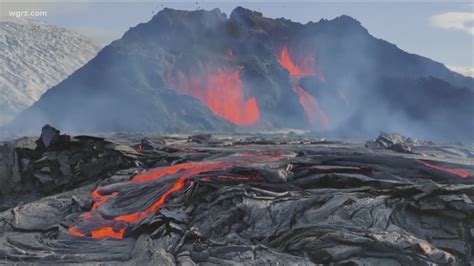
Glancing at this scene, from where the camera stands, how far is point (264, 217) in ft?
32.7

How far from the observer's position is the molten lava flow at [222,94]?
68.4 metres

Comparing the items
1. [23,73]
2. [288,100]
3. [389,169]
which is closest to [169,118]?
[288,100]

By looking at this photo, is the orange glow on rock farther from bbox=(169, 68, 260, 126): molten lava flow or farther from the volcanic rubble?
bbox=(169, 68, 260, 126): molten lava flow

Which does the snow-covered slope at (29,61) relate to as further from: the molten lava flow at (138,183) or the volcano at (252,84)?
the molten lava flow at (138,183)

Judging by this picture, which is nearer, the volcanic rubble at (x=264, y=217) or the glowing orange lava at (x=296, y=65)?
the volcanic rubble at (x=264, y=217)

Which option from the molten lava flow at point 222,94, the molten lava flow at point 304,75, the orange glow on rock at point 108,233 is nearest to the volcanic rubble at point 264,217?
the orange glow on rock at point 108,233

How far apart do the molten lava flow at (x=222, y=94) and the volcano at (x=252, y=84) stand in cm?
18

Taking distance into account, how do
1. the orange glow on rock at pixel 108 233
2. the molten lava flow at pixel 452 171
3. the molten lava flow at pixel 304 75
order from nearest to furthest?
1. the orange glow on rock at pixel 108 233
2. the molten lava flow at pixel 452 171
3. the molten lava flow at pixel 304 75

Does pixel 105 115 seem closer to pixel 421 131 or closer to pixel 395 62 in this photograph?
pixel 421 131

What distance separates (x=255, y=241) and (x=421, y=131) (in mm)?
55975

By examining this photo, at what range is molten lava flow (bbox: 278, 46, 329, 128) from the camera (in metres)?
73.8

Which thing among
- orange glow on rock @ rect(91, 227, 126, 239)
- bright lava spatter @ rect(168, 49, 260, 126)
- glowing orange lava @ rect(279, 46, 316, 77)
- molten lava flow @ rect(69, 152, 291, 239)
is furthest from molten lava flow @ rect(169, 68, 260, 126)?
orange glow on rock @ rect(91, 227, 126, 239)

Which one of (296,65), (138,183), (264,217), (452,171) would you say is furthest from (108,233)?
(296,65)

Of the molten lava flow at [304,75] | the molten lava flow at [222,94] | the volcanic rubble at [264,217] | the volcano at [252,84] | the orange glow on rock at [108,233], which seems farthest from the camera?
the molten lava flow at [304,75]
